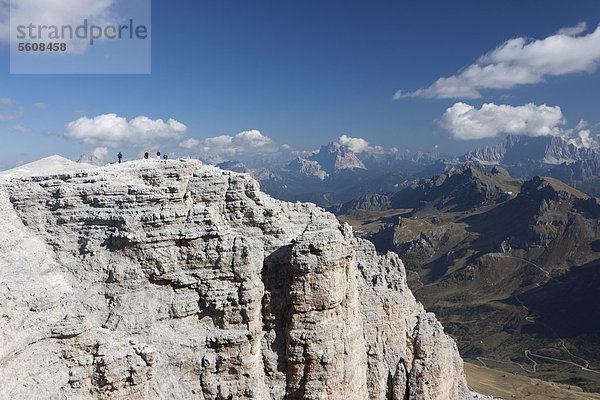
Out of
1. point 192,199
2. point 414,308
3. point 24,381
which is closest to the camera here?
point 24,381

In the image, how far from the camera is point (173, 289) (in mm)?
33344

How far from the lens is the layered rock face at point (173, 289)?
28453 mm

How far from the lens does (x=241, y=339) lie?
3288 centimetres

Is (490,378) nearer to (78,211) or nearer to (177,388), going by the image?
(177,388)

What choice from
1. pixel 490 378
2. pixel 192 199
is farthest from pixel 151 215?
pixel 490 378

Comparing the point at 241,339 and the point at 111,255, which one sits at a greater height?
the point at 111,255

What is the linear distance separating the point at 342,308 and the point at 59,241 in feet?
89.1

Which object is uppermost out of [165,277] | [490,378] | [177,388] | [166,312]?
[165,277]

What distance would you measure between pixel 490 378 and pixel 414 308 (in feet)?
432

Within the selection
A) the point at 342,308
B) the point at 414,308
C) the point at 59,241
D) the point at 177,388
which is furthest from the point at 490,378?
the point at 59,241

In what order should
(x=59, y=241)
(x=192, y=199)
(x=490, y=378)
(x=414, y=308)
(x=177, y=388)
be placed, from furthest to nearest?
(x=490, y=378), (x=414, y=308), (x=192, y=199), (x=59, y=241), (x=177, y=388)

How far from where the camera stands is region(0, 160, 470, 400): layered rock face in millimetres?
28453

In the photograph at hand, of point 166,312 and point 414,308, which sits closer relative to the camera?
point 166,312

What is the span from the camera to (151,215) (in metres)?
33.1
